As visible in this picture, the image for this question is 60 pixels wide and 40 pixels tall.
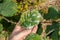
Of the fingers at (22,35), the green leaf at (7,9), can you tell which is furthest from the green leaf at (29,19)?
the green leaf at (7,9)

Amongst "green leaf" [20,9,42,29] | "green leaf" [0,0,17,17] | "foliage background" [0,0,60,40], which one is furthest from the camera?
"green leaf" [0,0,17,17]

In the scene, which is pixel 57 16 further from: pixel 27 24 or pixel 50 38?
pixel 27 24

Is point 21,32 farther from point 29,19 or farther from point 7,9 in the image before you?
point 7,9

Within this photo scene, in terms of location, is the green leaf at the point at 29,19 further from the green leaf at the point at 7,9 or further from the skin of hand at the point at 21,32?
the green leaf at the point at 7,9

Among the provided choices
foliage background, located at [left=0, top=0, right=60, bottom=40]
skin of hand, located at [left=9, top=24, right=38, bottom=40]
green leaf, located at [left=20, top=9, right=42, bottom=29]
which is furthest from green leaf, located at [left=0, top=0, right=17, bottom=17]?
green leaf, located at [left=20, top=9, right=42, bottom=29]

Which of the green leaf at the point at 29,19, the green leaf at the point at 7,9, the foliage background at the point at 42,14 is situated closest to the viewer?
the green leaf at the point at 29,19

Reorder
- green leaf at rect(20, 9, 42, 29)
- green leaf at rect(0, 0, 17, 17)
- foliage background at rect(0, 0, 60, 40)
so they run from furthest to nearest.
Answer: green leaf at rect(0, 0, 17, 17), foliage background at rect(0, 0, 60, 40), green leaf at rect(20, 9, 42, 29)

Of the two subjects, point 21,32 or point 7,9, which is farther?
point 7,9

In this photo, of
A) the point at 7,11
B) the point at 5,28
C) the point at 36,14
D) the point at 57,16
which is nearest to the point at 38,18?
the point at 36,14

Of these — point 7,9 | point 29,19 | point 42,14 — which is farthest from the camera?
point 7,9

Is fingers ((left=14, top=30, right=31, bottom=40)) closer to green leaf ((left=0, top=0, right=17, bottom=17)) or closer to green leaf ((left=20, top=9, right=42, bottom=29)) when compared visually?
green leaf ((left=20, top=9, right=42, bottom=29))

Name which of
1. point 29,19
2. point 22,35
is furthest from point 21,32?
point 29,19

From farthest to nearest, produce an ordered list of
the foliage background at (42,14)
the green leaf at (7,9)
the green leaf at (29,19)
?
the green leaf at (7,9), the foliage background at (42,14), the green leaf at (29,19)
